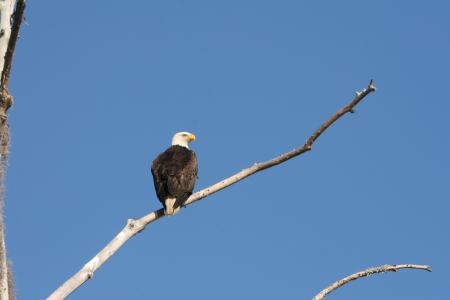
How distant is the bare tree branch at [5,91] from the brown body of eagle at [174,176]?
308 cm

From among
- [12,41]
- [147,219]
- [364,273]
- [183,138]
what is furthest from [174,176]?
[12,41]

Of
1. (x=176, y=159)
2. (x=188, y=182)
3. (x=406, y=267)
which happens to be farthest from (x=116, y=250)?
(x=176, y=159)

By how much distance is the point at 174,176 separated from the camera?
7.65m

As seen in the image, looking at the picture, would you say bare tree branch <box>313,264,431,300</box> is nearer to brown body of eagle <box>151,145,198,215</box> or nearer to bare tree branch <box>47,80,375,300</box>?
bare tree branch <box>47,80,375,300</box>

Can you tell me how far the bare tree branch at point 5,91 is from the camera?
3.61 metres

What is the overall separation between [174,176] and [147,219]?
311 centimetres

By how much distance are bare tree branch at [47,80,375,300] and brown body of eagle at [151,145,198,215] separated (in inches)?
73.4

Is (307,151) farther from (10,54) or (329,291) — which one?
(10,54)

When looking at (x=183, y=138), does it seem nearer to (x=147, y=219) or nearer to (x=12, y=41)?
(x=147, y=219)

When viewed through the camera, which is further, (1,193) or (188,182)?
(188,182)

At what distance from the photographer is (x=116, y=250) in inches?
162

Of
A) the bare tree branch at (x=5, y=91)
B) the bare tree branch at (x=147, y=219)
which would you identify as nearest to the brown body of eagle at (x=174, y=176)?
the bare tree branch at (x=147, y=219)

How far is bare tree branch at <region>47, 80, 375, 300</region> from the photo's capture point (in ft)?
12.6

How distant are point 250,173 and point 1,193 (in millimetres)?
1645
